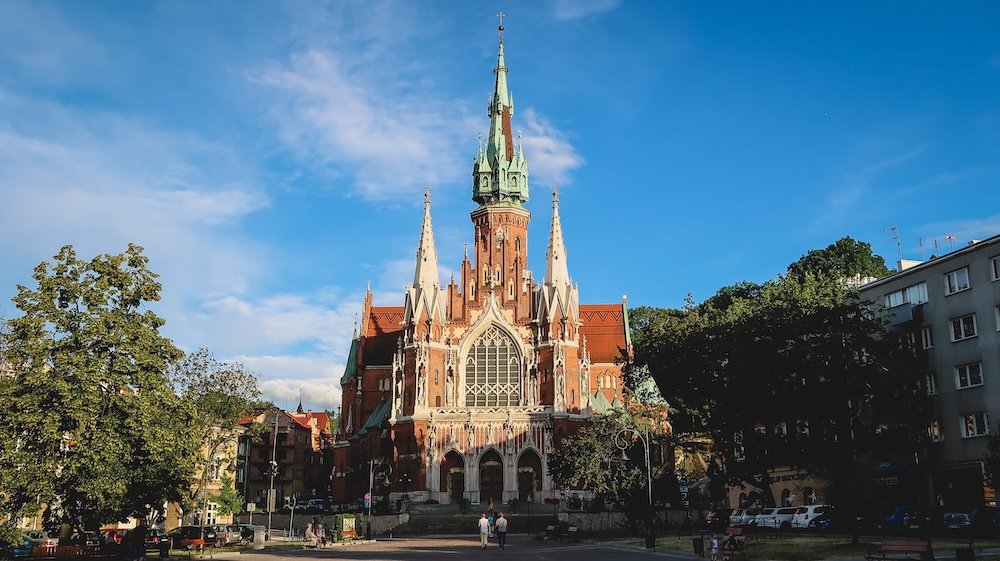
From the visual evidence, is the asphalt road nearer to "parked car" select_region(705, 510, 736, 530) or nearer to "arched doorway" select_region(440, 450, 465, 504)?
"parked car" select_region(705, 510, 736, 530)

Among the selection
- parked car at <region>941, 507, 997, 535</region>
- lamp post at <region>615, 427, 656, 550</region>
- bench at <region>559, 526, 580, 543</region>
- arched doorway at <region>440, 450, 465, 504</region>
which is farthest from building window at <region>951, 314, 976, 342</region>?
arched doorway at <region>440, 450, 465, 504</region>

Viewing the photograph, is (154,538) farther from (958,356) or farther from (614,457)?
(958,356)

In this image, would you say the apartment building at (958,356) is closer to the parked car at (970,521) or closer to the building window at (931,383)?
the building window at (931,383)

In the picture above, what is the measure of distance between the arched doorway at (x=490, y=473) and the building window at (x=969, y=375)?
32.4 meters

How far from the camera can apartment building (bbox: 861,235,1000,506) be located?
47688 millimetres

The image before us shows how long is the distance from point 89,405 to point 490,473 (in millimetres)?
40058

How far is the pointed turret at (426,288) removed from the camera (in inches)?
2830

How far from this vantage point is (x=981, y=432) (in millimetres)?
48125

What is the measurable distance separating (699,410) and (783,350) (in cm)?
907

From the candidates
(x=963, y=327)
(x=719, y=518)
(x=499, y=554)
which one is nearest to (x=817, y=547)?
(x=499, y=554)

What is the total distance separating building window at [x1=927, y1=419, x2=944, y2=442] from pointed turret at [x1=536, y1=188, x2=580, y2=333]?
28253 mm

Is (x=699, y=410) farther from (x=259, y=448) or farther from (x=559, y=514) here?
(x=259, y=448)

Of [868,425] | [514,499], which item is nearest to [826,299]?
[868,425]

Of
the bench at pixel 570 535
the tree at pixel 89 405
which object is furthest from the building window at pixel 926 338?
the tree at pixel 89 405
